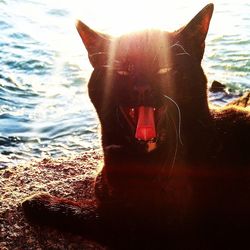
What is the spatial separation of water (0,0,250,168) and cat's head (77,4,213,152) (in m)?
0.59

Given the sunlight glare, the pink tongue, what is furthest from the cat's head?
the sunlight glare

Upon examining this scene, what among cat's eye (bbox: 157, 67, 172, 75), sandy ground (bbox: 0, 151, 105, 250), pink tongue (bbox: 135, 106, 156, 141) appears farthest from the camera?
sandy ground (bbox: 0, 151, 105, 250)

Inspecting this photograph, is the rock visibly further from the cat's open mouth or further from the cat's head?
the cat's open mouth

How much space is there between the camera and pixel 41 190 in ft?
12.7

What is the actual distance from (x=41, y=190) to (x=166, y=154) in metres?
1.41

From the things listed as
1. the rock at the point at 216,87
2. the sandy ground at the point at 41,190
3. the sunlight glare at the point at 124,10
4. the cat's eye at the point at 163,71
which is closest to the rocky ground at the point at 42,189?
the sandy ground at the point at 41,190

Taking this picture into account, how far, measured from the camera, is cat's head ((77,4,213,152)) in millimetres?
2654

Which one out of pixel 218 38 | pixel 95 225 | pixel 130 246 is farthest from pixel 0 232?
pixel 218 38

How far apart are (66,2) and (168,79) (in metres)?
11.9

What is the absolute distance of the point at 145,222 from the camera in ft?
9.29

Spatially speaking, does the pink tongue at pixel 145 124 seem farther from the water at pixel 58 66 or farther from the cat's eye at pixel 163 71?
the water at pixel 58 66

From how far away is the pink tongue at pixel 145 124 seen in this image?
260 cm

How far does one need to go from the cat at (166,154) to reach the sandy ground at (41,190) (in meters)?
0.27

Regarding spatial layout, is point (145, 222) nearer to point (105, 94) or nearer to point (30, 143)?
point (105, 94)
